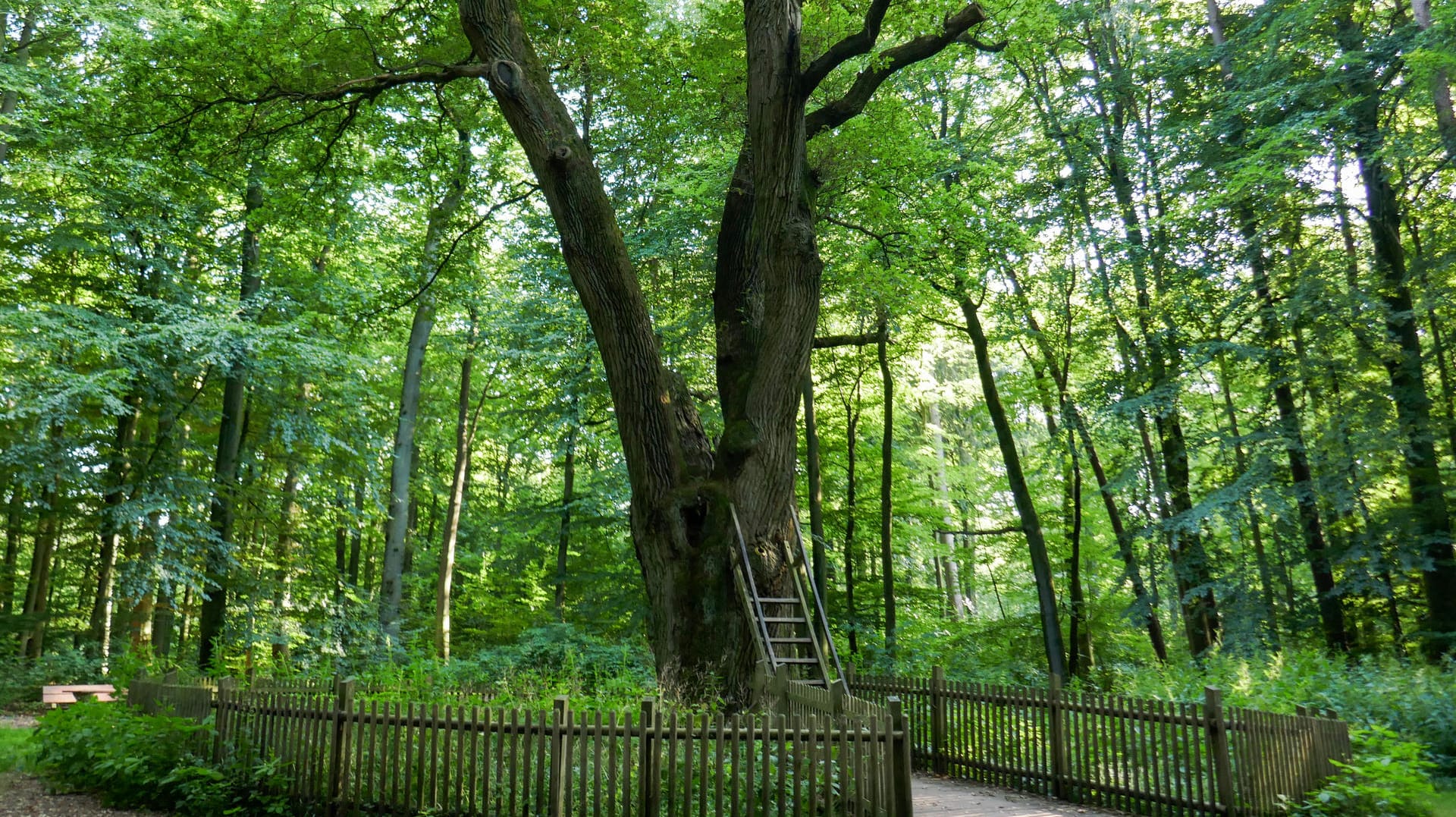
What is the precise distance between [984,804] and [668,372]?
533 centimetres

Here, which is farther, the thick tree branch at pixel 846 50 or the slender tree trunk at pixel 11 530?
the slender tree trunk at pixel 11 530

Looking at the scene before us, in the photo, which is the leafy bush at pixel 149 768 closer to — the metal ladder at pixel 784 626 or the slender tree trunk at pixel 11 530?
the metal ladder at pixel 784 626

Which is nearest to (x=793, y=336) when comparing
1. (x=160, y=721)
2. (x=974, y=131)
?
(x=160, y=721)

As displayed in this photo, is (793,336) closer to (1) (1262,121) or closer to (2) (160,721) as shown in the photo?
(2) (160,721)

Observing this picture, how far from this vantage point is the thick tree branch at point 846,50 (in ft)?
28.2

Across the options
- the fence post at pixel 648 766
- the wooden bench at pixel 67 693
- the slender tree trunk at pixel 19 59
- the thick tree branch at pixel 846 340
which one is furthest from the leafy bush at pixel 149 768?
the thick tree branch at pixel 846 340

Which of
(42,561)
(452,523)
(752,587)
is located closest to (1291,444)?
(752,587)

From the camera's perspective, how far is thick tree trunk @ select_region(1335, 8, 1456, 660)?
12805mm

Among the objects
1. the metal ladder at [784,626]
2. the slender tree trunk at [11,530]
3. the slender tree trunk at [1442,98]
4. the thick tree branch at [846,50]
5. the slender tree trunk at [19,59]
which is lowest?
the metal ladder at [784,626]

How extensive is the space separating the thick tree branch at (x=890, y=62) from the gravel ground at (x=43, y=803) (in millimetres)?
9434

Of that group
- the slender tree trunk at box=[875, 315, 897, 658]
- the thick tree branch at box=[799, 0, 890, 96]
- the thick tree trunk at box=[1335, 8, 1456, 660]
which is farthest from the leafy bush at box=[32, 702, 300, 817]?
the thick tree trunk at box=[1335, 8, 1456, 660]

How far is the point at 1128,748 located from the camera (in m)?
8.27

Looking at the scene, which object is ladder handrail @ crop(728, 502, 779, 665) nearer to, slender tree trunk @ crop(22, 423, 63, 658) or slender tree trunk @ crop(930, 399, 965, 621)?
slender tree trunk @ crop(930, 399, 965, 621)

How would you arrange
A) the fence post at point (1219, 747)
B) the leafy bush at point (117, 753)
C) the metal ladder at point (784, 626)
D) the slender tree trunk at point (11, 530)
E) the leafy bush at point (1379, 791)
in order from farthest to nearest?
the slender tree trunk at point (11, 530) < the metal ladder at point (784, 626) < the leafy bush at point (117, 753) < the fence post at point (1219, 747) < the leafy bush at point (1379, 791)
